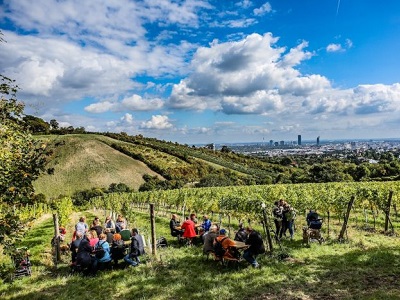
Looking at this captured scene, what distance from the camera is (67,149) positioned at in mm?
82250

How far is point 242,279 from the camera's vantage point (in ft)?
31.3

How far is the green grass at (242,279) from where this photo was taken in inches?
334

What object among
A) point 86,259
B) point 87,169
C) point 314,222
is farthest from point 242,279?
point 87,169

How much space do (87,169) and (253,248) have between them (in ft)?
230

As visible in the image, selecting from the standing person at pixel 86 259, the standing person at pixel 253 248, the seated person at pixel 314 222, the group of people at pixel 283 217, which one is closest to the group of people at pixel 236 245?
the standing person at pixel 253 248

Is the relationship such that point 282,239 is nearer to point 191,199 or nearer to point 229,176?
point 191,199

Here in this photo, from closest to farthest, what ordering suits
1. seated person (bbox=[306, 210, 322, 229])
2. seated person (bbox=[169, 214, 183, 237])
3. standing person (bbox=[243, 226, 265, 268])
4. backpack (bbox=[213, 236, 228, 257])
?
standing person (bbox=[243, 226, 265, 268]) → backpack (bbox=[213, 236, 228, 257]) → seated person (bbox=[306, 210, 322, 229]) → seated person (bbox=[169, 214, 183, 237])

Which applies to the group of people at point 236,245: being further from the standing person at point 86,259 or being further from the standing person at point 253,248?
the standing person at point 86,259

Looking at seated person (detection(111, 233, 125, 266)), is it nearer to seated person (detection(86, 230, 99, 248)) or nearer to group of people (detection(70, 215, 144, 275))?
group of people (detection(70, 215, 144, 275))

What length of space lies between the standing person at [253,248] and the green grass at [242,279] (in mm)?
317

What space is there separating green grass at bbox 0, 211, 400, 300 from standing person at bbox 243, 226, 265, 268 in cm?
32

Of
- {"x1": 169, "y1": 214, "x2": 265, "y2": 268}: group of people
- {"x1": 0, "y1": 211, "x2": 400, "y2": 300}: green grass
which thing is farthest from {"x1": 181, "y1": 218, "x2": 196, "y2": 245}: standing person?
{"x1": 169, "y1": 214, "x2": 265, "y2": 268}: group of people

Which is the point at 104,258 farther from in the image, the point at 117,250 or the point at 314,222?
the point at 314,222

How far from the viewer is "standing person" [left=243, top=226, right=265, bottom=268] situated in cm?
1033
